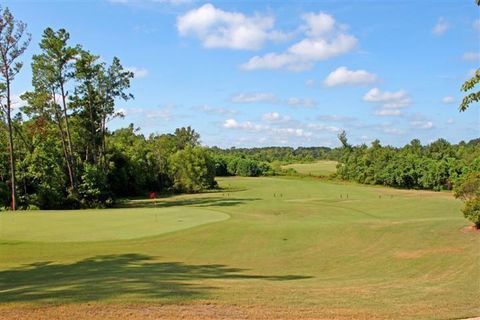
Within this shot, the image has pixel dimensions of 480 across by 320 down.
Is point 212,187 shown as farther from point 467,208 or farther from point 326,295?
point 326,295

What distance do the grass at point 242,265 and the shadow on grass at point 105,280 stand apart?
4 cm

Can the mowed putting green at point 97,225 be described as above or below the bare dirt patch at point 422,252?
above

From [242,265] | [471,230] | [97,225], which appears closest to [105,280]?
[242,265]

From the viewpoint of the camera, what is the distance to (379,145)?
4719 inches

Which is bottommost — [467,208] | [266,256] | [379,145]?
[266,256]

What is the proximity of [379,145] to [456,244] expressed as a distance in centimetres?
10225

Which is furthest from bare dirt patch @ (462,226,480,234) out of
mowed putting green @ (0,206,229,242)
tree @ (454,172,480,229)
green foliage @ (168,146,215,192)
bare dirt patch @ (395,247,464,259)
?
green foliage @ (168,146,215,192)

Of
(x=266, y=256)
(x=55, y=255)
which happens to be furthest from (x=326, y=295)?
(x=55, y=255)

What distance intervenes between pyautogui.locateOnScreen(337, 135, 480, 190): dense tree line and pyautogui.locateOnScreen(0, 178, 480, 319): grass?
61142 millimetres

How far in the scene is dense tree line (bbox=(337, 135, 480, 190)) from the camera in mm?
92000

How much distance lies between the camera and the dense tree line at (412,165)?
92000 mm

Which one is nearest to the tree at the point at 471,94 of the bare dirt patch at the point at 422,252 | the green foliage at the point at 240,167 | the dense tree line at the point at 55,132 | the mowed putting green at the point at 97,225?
the bare dirt patch at the point at 422,252

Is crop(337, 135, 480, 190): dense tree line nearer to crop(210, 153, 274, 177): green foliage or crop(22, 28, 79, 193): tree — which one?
crop(210, 153, 274, 177): green foliage

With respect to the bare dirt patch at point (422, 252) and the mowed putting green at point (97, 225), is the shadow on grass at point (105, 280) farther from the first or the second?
the mowed putting green at point (97, 225)
